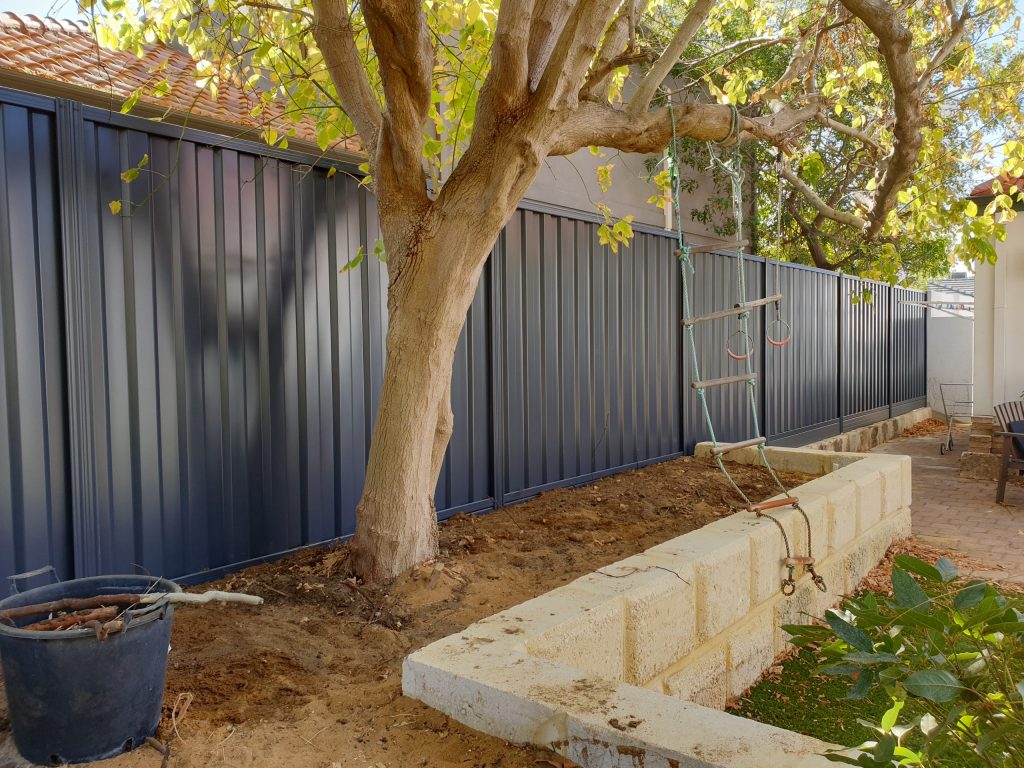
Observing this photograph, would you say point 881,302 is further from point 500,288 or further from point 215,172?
point 215,172

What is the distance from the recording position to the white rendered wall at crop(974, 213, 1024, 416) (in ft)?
37.1

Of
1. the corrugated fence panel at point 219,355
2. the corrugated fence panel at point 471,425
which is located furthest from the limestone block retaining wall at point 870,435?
the corrugated fence panel at point 219,355

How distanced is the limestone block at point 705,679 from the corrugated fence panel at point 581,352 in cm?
225

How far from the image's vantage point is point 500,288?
582 centimetres

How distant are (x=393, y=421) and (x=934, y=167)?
5.11 meters

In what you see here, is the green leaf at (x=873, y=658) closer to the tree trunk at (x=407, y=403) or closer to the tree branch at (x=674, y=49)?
the tree trunk at (x=407, y=403)

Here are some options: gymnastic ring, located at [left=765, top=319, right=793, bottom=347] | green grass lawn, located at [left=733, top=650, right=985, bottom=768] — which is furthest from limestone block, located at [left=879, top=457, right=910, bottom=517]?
gymnastic ring, located at [left=765, top=319, right=793, bottom=347]

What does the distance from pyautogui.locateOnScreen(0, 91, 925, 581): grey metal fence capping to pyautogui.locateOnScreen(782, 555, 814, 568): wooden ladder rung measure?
207 centimetres

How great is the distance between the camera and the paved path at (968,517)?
671 cm

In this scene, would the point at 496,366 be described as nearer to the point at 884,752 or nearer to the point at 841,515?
the point at 841,515

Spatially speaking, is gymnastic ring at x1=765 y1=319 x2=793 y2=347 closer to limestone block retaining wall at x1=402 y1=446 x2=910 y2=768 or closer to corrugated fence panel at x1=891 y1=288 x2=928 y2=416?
limestone block retaining wall at x1=402 y1=446 x2=910 y2=768

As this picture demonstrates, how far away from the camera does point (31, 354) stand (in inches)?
133

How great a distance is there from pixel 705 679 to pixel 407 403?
2.02 metres

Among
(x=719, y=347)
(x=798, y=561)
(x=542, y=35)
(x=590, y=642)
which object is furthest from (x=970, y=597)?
(x=719, y=347)
